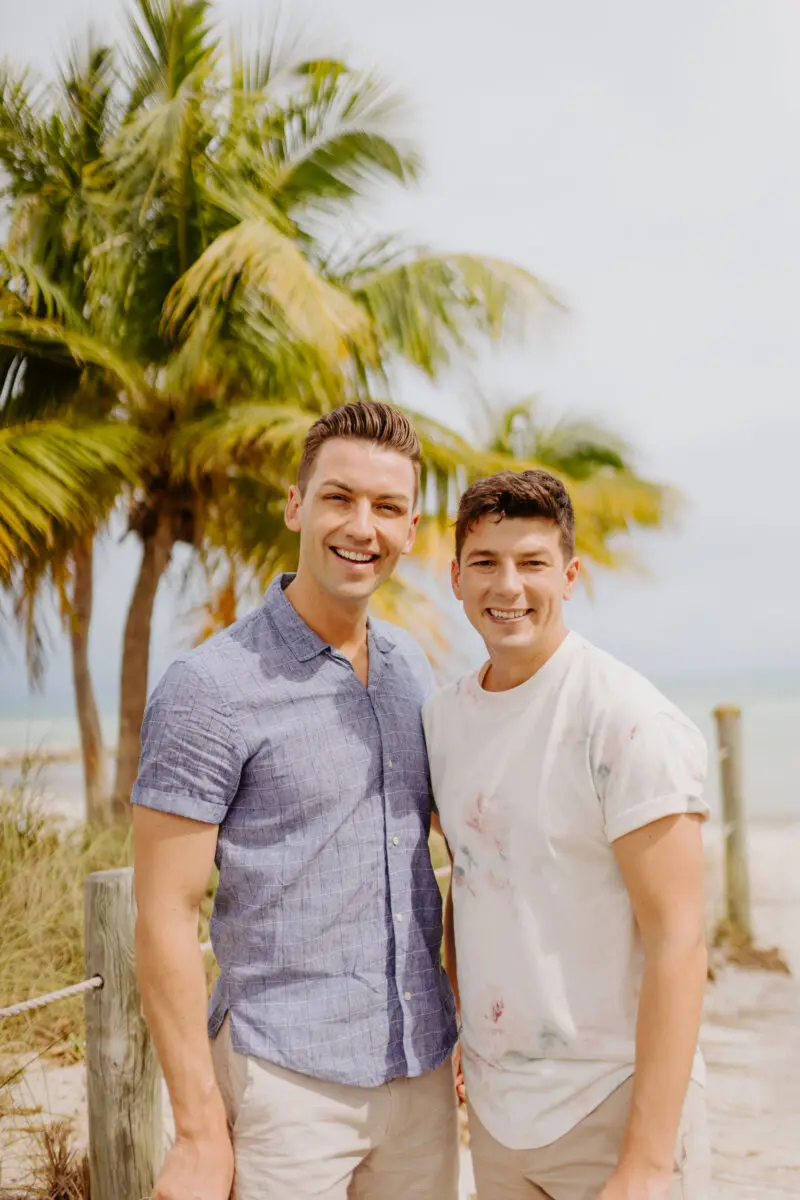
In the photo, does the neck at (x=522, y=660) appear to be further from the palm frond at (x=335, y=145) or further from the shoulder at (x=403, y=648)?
the palm frond at (x=335, y=145)

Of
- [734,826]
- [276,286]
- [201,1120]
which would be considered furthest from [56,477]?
[201,1120]

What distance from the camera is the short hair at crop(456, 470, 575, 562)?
1.78 meters

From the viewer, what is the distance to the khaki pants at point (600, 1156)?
5.27 ft

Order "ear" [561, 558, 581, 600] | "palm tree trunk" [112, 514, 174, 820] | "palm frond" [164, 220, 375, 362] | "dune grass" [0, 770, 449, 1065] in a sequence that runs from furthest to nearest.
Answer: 1. "palm tree trunk" [112, 514, 174, 820]
2. "palm frond" [164, 220, 375, 362]
3. "dune grass" [0, 770, 449, 1065]
4. "ear" [561, 558, 581, 600]

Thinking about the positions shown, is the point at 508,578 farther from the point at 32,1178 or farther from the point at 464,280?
the point at 464,280

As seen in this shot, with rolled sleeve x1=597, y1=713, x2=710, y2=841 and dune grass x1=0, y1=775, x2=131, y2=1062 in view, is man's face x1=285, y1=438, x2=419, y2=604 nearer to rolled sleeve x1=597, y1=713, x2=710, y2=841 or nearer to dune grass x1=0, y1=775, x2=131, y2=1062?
rolled sleeve x1=597, y1=713, x2=710, y2=841

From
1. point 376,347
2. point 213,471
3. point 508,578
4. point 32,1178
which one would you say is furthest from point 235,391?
point 508,578

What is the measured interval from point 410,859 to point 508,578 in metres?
0.55

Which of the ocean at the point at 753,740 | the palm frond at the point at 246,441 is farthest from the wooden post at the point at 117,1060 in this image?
the palm frond at the point at 246,441

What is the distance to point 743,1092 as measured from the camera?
4859 millimetres

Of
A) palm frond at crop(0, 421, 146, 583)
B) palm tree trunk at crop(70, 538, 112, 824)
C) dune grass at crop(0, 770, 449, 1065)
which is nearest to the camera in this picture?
dune grass at crop(0, 770, 449, 1065)

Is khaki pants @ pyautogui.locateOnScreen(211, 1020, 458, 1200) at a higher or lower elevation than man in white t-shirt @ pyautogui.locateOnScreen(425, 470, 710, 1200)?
lower

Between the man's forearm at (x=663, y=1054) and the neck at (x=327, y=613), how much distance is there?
806 mm

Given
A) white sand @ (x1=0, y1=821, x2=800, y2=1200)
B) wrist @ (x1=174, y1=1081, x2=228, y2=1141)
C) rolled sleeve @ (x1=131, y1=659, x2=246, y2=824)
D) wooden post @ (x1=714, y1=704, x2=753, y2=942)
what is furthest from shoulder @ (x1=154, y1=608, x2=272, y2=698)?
wooden post @ (x1=714, y1=704, x2=753, y2=942)
